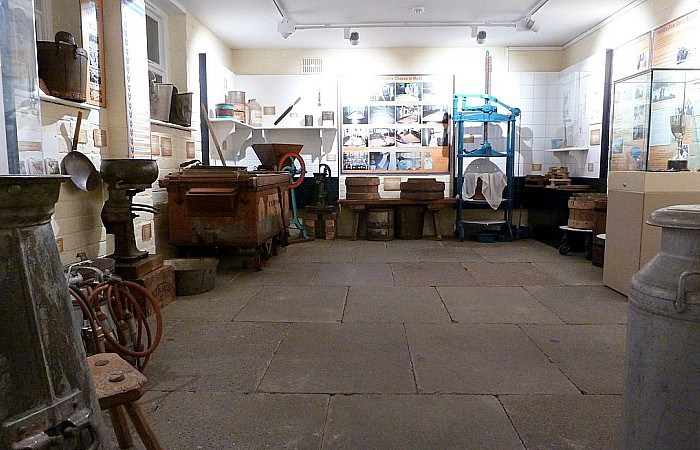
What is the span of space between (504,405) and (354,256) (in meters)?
3.90

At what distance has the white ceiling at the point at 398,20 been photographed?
5.75 m

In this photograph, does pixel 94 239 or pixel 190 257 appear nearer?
pixel 94 239

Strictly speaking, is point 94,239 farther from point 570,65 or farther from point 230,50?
point 570,65

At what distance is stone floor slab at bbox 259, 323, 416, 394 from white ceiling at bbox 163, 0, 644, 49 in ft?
12.6

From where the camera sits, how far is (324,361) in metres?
2.92

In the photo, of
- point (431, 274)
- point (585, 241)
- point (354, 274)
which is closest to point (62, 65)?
point (354, 274)

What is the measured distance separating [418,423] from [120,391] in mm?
1232

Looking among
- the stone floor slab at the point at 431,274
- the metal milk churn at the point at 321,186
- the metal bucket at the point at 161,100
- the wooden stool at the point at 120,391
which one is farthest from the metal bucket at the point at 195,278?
the metal milk churn at the point at 321,186

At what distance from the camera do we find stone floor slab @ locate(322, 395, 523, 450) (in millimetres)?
2072

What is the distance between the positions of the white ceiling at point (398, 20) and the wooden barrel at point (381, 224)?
2409mm

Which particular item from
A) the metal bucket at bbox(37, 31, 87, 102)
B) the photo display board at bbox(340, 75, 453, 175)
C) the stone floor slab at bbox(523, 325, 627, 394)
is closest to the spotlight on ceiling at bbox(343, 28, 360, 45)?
the photo display board at bbox(340, 75, 453, 175)

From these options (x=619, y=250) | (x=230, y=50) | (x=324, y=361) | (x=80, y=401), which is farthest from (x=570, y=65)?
(x=80, y=401)

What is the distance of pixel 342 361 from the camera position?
9.58 feet

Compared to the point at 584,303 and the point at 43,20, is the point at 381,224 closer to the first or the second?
the point at 584,303
